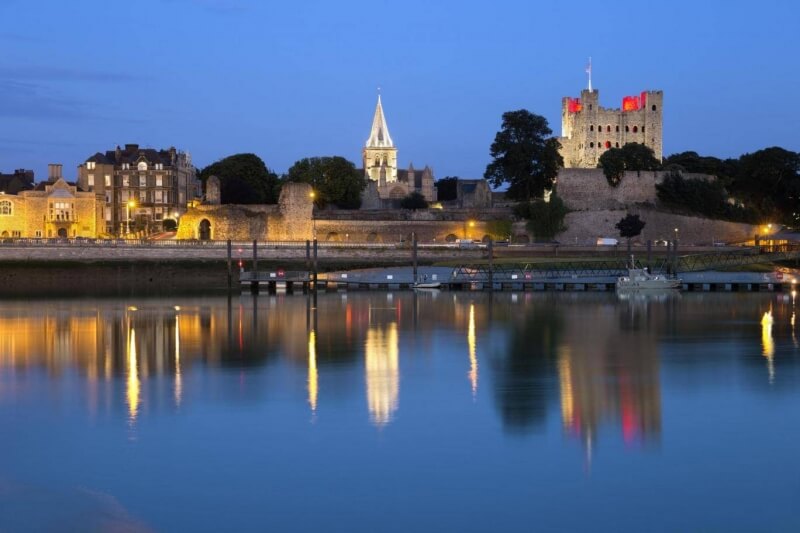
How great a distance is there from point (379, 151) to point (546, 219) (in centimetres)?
6025

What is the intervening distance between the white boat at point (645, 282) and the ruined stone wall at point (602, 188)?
19175mm

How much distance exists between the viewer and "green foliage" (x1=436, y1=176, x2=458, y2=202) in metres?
109

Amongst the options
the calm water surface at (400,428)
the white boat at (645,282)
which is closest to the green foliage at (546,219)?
the white boat at (645,282)

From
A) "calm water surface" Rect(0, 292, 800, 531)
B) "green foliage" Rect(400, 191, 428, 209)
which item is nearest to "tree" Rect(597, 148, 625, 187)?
"green foliage" Rect(400, 191, 428, 209)

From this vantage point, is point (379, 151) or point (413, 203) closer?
point (413, 203)

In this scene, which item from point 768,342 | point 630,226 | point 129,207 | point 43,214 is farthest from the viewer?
point 129,207

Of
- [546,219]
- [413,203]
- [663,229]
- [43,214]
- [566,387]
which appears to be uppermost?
[413,203]

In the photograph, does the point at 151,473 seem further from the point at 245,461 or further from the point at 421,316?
the point at 421,316

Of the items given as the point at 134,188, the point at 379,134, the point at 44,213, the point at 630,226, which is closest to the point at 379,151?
the point at 379,134

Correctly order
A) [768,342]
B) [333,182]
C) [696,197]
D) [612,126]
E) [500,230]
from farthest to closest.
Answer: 1. [612,126]
2. [333,182]
3. [696,197]
4. [500,230]
5. [768,342]

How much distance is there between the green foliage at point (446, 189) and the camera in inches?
4306

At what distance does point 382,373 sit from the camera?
18562 millimetres

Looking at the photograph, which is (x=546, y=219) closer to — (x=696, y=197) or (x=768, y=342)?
(x=696, y=197)

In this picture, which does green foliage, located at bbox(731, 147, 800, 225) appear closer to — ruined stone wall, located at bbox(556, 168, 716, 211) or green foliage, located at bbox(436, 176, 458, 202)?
ruined stone wall, located at bbox(556, 168, 716, 211)
